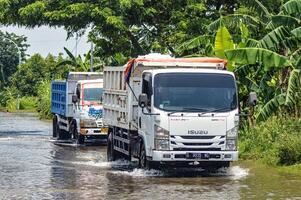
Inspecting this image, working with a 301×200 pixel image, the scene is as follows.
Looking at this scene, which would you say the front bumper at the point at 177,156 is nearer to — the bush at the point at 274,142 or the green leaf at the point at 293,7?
the bush at the point at 274,142

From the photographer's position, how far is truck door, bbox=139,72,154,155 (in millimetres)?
18078

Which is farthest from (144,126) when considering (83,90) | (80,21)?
(80,21)

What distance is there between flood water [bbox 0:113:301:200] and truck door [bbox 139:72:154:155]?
0.87 meters

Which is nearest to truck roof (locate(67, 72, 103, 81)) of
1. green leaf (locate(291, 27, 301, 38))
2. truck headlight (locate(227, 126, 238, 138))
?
green leaf (locate(291, 27, 301, 38))

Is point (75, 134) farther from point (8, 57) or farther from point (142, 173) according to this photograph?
point (8, 57)

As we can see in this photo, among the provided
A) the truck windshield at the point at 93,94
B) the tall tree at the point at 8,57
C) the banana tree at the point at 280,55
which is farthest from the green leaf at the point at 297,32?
the tall tree at the point at 8,57

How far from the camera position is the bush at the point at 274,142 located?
797 inches

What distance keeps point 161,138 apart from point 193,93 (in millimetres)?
1341

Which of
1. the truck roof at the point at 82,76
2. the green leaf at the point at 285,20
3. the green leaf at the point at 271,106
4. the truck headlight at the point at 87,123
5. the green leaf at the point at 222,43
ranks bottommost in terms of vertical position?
the truck headlight at the point at 87,123

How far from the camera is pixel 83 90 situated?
29.6 meters

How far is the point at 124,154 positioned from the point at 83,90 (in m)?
7.71

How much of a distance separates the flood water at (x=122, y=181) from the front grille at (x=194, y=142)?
0.74m

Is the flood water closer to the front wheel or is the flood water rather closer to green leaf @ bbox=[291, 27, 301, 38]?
the front wheel

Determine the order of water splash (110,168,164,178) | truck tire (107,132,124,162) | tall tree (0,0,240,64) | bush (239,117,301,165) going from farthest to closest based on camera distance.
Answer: tall tree (0,0,240,64) → truck tire (107,132,124,162) → bush (239,117,301,165) → water splash (110,168,164,178)
